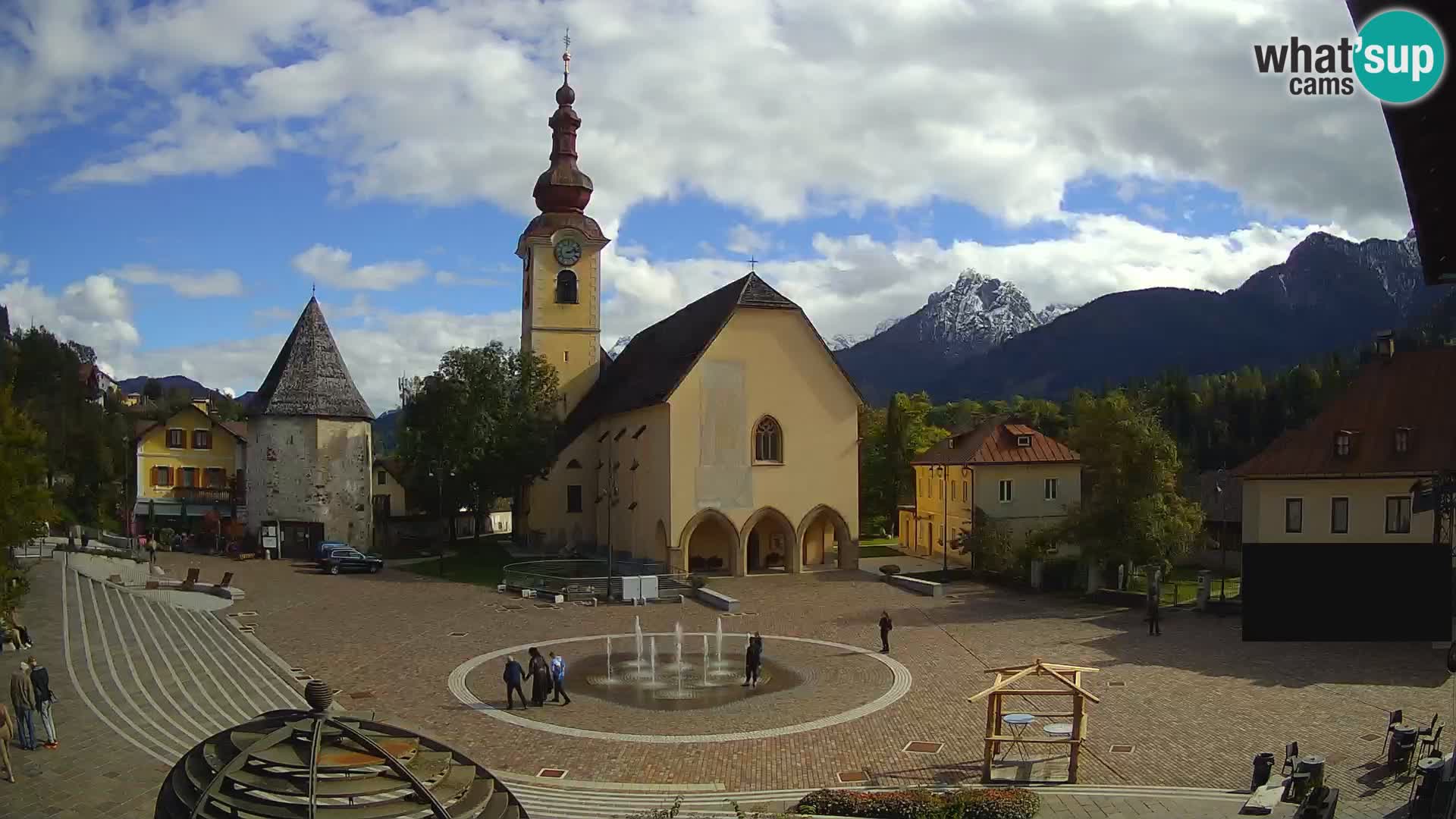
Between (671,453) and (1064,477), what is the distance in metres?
19.0

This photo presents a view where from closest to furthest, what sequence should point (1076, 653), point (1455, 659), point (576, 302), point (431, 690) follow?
point (1455, 659) < point (431, 690) < point (1076, 653) < point (576, 302)

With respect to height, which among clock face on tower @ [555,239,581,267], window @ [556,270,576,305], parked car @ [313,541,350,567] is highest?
clock face on tower @ [555,239,581,267]

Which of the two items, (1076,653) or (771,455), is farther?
(771,455)

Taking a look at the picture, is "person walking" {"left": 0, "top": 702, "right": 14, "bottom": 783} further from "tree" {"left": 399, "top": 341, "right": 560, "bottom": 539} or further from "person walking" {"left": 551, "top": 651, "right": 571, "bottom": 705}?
"tree" {"left": 399, "top": 341, "right": 560, "bottom": 539}

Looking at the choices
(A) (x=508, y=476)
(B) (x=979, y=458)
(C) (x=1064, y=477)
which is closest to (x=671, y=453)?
(A) (x=508, y=476)

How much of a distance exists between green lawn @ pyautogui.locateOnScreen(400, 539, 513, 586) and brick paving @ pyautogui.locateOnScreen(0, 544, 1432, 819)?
597 cm

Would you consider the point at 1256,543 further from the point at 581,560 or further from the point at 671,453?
the point at 581,560

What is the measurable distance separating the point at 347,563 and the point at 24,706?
29.7m

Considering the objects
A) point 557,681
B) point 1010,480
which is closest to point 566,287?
point 1010,480

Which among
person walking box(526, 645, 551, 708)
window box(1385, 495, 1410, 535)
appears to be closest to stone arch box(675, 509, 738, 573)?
person walking box(526, 645, 551, 708)

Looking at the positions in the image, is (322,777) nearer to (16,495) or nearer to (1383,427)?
(16,495)

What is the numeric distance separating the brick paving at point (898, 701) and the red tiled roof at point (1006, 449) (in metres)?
11.9

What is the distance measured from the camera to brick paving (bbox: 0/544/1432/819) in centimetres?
1495

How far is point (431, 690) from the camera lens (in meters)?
21.2
